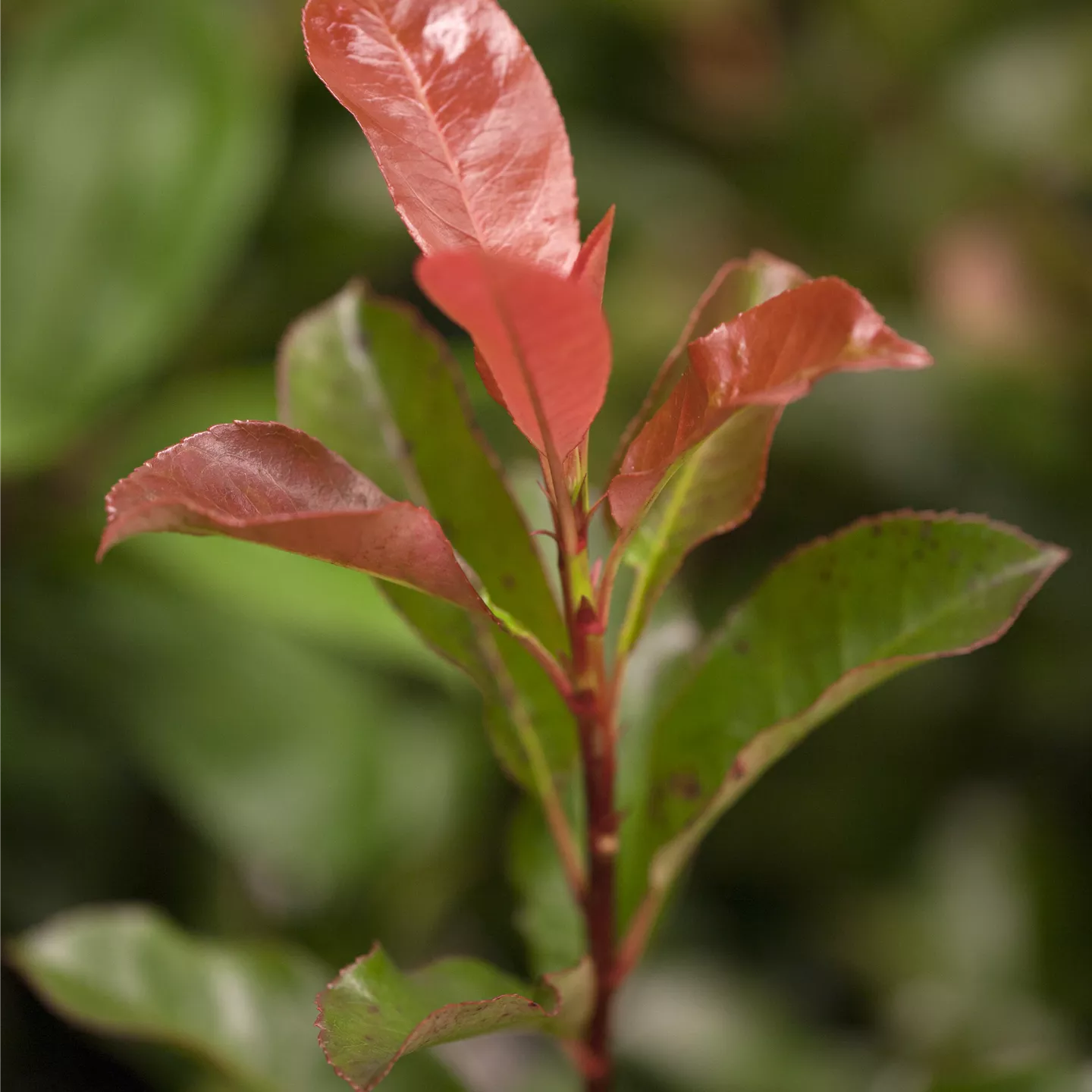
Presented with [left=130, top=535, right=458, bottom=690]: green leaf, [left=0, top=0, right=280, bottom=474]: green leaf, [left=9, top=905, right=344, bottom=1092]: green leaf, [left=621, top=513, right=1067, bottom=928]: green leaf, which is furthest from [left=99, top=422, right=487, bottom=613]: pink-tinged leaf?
[left=0, top=0, right=280, bottom=474]: green leaf

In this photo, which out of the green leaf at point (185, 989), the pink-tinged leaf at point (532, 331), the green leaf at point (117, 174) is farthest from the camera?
the green leaf at point (117, 174)

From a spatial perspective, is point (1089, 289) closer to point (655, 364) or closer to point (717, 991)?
point (655, 364)

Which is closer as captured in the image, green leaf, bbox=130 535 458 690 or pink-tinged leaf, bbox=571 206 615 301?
pink-tinged leaf, bbox=571 206 615 301

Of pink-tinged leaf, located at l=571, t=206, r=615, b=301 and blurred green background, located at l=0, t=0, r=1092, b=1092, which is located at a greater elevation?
pink-tinged leaf, located at l=571, t=206, r=615, b=301

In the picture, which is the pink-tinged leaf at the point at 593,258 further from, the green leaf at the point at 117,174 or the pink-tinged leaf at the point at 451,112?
the green leaf at the point at 117,174

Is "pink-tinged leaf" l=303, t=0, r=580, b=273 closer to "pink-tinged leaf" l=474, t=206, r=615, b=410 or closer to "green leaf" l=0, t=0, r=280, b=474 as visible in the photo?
"pink-tinged leaf" l=474, t=206, r=615, b=410

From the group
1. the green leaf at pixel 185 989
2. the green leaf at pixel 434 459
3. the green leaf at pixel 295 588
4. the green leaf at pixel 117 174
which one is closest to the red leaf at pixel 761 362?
the green leaf at pixel 434 459
